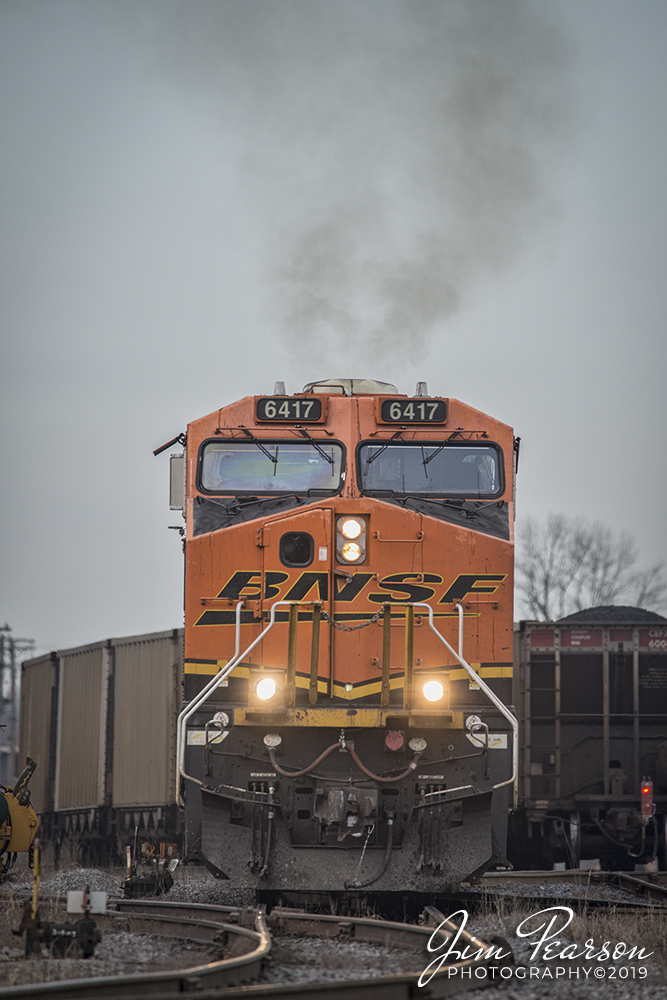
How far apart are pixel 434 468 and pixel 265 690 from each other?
2.64 meters

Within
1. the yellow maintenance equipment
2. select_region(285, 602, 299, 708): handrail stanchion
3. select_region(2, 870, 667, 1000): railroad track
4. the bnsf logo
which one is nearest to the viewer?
select_region(2, 870, 667, 1000): railroad track

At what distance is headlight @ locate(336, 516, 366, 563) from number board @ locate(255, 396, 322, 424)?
108 centimetres

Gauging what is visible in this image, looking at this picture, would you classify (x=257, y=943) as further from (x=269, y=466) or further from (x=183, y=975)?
(x=269, y=466)

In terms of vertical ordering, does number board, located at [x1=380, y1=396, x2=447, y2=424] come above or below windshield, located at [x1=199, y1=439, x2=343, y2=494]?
above

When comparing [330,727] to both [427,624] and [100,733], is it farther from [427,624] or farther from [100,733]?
[100,733]

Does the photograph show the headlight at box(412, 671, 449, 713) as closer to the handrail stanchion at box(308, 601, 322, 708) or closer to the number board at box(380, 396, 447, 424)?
the handrail stanchion at box(308, 601, 322, 708)

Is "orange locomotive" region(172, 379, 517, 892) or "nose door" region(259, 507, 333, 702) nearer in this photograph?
"orange locomotive" region(172, 379, 517, 892)

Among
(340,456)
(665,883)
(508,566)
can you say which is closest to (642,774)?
(665,883)

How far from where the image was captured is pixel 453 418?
407 inches

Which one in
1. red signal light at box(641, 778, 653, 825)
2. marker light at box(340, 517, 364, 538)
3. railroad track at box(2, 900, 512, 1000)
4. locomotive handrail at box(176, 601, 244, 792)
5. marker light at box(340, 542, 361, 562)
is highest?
marker light at box(340, 517, 364, 538)

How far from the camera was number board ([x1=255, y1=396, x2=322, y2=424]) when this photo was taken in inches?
405

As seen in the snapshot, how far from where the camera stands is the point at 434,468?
1027 cm

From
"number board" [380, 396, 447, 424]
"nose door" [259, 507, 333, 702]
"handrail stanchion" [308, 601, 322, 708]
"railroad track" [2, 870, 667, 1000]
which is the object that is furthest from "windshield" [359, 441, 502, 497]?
"railroad track" [2, 870, 667, 1000]

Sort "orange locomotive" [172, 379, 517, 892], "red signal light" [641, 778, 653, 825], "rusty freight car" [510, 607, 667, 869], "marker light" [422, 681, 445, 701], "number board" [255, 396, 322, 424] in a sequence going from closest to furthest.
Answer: "orange locomotive" [172, 379, 517, 892], "marker light" [422, 681, 445, 701], "number board" [255, 396, 322, 424], "red signal light" [641, 778, 653, 825], "rusty freight car" [510, 607, 667, 869]
